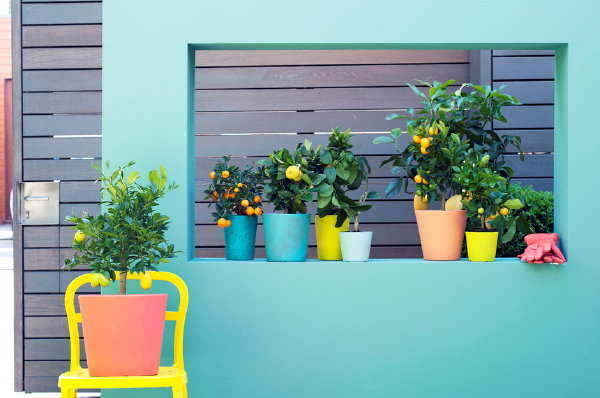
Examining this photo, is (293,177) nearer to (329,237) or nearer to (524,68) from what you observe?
(329,237)

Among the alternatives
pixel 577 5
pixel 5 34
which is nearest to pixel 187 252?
pixel 577 5

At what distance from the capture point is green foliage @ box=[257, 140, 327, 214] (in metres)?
2.45

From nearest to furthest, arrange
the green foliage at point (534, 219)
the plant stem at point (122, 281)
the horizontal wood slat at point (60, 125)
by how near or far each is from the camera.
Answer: the plant stem at point (122, 281) → the green foliage at point (534, 219) → the horizontal wood slat at point (60, 125)

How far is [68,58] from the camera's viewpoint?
3861mm

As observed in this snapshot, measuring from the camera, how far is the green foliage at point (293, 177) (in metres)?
2.45

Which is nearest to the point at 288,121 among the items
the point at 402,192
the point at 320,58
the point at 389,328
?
the point at 320,58

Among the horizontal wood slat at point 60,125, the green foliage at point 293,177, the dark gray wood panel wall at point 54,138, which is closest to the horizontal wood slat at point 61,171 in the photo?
the dark gray wood panel wall at point 54,138

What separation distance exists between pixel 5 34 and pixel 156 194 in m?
13.5

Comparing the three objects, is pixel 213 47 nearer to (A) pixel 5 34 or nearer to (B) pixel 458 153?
(B) pixel 458 153

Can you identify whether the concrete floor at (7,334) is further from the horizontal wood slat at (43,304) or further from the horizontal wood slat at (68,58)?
the horizontal wood slat at (68,58)

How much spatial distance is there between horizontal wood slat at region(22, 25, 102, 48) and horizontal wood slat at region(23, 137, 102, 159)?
0.50 m

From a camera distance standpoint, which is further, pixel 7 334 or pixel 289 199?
pixel 7 334

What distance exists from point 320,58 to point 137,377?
2.30m

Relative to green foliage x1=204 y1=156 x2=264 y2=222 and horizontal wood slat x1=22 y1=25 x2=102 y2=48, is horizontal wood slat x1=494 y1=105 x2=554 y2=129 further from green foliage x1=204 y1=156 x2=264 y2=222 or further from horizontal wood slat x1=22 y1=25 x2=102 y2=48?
horizontal wood slat x1=22 y1=25 x2=102 y2=48
